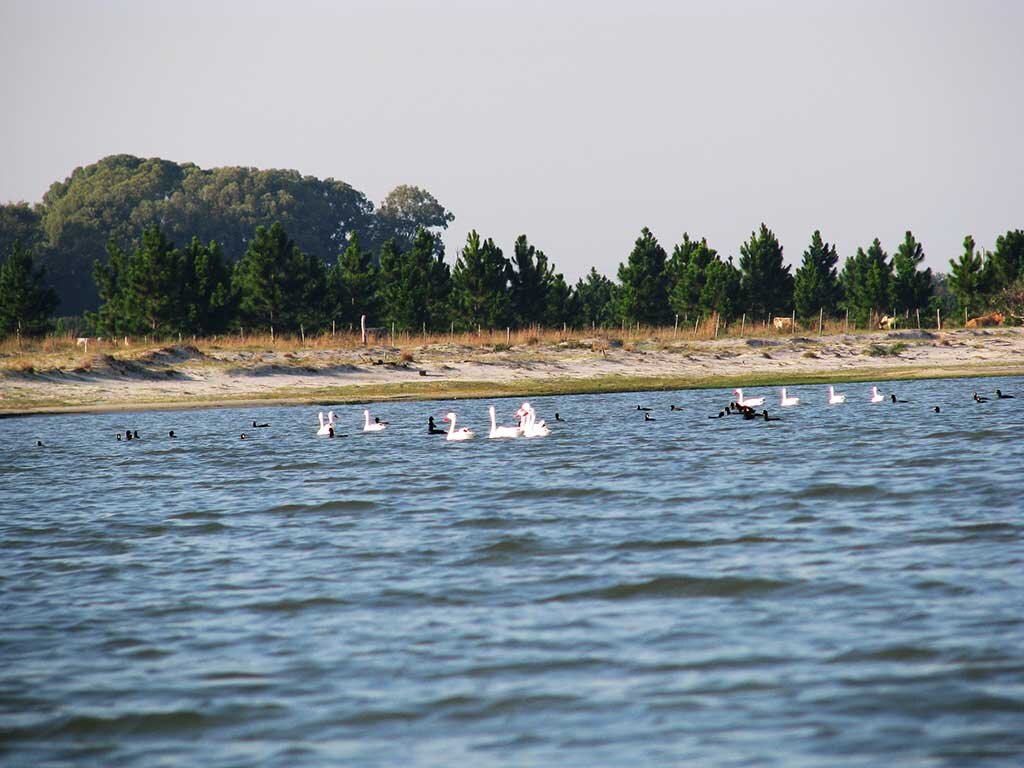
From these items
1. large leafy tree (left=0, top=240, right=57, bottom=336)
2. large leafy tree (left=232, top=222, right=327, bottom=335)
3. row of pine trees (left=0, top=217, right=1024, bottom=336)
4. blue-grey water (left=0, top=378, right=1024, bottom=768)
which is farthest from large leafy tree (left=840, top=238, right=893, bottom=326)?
blue-grey water (left=0, top=378, right=1024, bottom=768)

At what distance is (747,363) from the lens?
207 feet

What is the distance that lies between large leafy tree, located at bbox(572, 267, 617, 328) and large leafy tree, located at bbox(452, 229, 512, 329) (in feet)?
36.7

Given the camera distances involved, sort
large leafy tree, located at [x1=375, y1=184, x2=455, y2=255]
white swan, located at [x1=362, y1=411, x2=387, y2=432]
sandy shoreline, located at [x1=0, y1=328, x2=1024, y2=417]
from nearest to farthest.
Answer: white swan, located at [x1=362, y1=411, x2=387, y2=432] → sandy shoreline, located at [x1=0, y1=328, x2=1024, y2=417] → large leafy tree, located at [x1=375, y1=184, x2=455, y2=255]

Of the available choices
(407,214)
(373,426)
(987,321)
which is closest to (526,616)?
(373,426)

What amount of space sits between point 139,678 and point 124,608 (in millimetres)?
3119

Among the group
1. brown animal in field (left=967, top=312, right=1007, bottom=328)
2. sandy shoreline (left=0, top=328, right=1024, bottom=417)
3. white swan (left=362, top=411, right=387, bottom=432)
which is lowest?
white swan (left=362, top=411, right=387, bottom=432)

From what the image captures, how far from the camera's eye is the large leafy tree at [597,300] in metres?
104

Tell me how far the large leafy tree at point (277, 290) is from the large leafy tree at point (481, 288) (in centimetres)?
932

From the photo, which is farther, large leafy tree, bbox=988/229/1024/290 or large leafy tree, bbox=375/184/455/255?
large leafy tree, bbox=375/184/455/255

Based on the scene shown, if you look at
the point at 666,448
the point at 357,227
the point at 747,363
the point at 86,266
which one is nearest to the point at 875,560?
the point at 666,448

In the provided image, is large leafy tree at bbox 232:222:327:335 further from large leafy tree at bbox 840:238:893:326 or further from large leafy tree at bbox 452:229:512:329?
large leafy tree at bbox 840:238:893:326

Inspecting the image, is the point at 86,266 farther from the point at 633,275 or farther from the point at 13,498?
the point at 13,498

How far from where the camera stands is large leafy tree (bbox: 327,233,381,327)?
82312mm

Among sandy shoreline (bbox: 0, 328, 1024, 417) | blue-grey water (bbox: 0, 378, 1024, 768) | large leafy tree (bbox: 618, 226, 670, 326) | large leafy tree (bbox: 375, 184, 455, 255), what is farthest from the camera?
large leafy tree (bbox: 375, 184, 455, 255)
